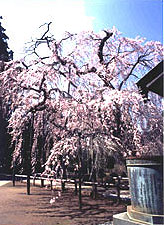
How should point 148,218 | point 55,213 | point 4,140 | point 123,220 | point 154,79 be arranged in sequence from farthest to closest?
point 4,140 → point 55,213 → point 154,79 → point 123,220 → point 148,218

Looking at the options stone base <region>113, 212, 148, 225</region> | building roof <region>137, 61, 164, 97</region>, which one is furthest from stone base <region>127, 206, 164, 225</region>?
building roof <region>137, 61, 164, 97</region>

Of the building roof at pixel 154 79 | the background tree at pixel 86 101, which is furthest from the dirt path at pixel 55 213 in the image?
the building roof at pixel 154 79

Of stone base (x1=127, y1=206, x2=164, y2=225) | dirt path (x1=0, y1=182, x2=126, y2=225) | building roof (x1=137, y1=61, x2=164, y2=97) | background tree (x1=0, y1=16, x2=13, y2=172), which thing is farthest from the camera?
background tree (x1=0, y1=16, x2=13, y2=172)

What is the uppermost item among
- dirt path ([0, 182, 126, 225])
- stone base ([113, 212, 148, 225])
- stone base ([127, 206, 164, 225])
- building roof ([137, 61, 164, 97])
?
building roof ([137, 61, 164, 97])

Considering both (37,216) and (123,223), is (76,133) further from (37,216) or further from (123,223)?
(123,223)

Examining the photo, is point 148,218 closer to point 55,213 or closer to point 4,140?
point 55,213

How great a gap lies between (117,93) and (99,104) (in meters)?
0.66

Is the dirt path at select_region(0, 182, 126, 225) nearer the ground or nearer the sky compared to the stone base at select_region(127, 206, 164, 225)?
nearer the ground

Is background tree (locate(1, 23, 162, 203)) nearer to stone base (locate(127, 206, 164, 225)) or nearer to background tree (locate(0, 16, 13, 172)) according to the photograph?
stone base (locate(127, 206, 164, 225))

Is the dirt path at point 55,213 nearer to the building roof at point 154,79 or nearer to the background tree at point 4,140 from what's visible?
the building roof at point 154,79

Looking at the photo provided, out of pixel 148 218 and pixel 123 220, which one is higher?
pixel 148 218

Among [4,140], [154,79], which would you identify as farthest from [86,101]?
[4,140]

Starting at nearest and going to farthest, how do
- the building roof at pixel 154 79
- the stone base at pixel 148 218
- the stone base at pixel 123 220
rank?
1. the stone base at pixel 148 218
2. the stone base at pixel 123 220
3. the building roof at pixel 154 79

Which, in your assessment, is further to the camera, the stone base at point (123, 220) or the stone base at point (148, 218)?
the stone base at point (123, 220)
